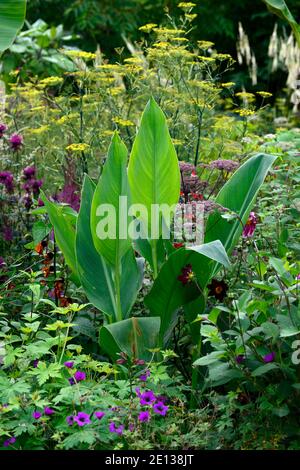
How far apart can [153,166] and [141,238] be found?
340mm

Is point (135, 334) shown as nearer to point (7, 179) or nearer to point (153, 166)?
point (153, 166)

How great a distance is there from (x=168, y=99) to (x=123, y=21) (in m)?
6.25

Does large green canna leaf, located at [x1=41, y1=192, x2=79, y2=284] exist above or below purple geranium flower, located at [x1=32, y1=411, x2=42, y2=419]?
above

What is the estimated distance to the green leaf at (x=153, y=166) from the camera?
3.25 metres

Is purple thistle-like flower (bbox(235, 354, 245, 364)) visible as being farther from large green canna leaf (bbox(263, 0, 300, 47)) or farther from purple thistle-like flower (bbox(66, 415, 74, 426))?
large green canna leaf (bbox(263, 0, 300, 47))

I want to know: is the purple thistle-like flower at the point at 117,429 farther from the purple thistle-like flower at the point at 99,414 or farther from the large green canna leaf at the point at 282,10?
the large green canna leaf at the point at 282,10

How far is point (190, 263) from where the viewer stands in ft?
10.7

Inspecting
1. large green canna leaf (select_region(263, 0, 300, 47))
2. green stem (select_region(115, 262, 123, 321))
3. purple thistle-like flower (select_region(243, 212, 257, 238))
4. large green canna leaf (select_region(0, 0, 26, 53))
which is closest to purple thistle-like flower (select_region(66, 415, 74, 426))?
green stem (select_region(115, 262, 123, 321))

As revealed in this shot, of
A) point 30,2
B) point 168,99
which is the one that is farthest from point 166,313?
point 30,2

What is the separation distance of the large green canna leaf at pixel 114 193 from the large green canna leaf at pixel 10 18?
4.25 feet

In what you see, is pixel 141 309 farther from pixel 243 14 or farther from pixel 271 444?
pixel 243 14

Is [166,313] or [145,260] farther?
[145,260]

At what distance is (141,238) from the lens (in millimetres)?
3473

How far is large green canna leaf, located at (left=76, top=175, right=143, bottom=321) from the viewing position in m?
3.38
